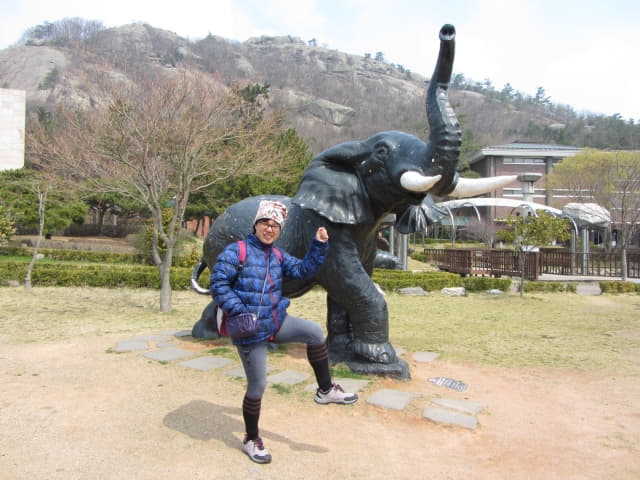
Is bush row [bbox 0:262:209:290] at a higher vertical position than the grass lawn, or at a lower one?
higher

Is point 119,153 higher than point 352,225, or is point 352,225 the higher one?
point 119,153

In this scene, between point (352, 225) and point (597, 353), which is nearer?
point (352, 225)

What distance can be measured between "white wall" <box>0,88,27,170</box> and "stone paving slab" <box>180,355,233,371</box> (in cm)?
3261

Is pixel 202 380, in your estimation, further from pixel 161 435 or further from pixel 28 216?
pixel 28 216

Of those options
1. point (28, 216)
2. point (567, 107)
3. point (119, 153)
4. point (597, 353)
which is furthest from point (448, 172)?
point (567, 107)

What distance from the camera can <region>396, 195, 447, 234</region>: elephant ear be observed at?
4.40 metres

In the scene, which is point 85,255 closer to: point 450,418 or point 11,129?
point 11,129

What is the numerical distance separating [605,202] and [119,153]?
21.3 meters

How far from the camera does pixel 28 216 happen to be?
20.6 metres

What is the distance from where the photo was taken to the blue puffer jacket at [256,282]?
2.60m

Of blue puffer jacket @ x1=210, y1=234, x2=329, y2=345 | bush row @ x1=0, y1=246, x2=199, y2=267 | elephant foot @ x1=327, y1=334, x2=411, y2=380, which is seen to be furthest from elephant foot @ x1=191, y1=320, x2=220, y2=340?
bush row @ x1=0, y1=246, x2=199, y2=267

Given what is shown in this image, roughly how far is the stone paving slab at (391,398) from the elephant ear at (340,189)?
150 centimetres

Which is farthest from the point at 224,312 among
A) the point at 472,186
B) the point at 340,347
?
the point at 340,347

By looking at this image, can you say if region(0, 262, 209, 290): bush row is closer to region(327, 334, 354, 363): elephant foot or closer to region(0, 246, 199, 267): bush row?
region(0, 246, 199, 267): bush row
